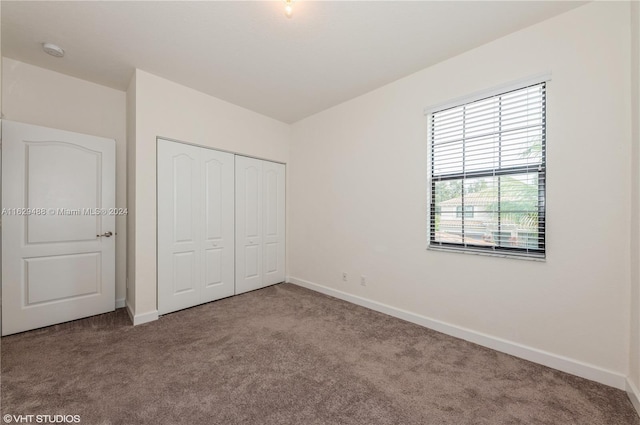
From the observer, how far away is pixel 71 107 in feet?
9.84

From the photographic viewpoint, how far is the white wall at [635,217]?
163 centimetres

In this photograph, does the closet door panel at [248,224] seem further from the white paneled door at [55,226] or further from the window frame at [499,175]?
the window frame at [499,175]

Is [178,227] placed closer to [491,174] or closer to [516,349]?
[491,174]

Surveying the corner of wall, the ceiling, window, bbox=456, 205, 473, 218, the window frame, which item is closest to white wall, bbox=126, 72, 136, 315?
the corner of wall

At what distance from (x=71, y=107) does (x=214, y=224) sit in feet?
6.94

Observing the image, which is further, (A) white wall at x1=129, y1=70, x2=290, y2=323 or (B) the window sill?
(A) white wall at x1=129, y1=70, x2=290, y2=323

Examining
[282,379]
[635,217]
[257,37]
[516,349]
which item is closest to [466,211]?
[635,217]

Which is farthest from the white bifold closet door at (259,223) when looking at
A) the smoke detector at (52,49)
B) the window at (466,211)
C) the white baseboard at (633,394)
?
the white baseboard at (633,394)

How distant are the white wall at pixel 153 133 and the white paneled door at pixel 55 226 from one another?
54 cm

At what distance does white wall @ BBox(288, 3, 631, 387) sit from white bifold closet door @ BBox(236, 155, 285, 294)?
4.59ft

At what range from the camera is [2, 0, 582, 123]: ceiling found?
199 centimetres

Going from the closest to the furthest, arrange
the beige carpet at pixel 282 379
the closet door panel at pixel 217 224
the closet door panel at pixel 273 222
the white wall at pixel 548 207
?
the beige carpet at pixel 282 379 → the white wall at pixel 548 207 → the closet door panel at pixel 217 224 → the closet door panel at pixel 273 222

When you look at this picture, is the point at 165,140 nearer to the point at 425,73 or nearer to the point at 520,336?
the point at 425,73

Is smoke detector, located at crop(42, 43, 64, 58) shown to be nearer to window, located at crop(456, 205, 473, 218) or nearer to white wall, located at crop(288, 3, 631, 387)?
white wall, located at crop(288, 3, 631, 387)
